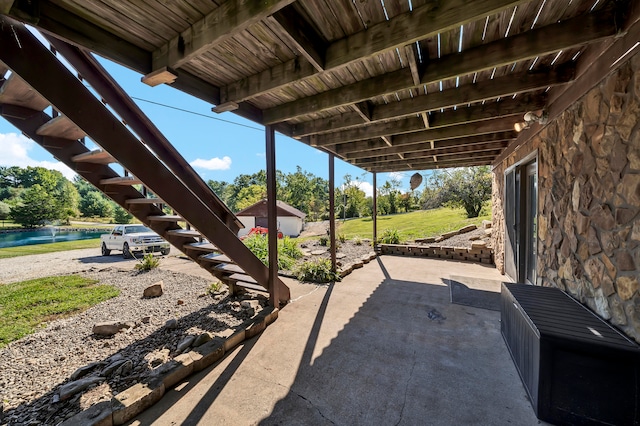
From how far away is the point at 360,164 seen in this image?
6730 mm

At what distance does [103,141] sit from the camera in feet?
6.21

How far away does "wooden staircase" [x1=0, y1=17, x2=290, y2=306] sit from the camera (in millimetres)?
1584

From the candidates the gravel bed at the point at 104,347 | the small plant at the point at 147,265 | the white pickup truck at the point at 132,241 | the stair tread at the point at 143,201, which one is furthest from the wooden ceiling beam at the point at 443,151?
the white pickup truck at the point at 132,241

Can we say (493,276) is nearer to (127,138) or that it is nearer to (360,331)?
(360,331)

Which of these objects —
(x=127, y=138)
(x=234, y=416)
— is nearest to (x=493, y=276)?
(x=234, y=416)

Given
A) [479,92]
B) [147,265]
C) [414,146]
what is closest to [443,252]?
[414,146]

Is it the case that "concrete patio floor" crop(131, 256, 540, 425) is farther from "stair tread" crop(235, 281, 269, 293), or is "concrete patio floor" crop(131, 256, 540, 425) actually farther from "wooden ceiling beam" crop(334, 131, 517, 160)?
"wooden ceiling beam" crop(334, 131, 517, 160)

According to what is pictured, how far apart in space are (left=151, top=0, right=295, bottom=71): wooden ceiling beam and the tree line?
17887 mm

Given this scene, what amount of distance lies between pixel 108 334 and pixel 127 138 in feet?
8.38

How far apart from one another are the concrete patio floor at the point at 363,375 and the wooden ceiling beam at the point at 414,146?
2954 millimetres

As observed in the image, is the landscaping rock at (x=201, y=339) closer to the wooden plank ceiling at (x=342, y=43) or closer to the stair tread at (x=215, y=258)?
the stair tread at (x=215, y=258)

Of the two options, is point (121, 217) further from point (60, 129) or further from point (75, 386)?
point (75, 386)

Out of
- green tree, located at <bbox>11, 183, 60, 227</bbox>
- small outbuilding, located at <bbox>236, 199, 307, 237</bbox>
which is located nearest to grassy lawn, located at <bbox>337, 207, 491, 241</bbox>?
small outbuilding, located at <bbox>236, 199, 307, 237</bbox>

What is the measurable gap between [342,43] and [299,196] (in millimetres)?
36737
